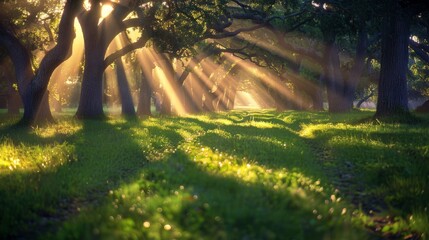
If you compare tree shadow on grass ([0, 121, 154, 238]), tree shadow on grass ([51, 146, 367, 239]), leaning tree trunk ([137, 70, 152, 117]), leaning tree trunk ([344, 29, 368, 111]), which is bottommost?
tree shadow on grass ([0, 121, 154, 238])

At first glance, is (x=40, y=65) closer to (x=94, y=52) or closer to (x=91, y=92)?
(x=91, y=92)

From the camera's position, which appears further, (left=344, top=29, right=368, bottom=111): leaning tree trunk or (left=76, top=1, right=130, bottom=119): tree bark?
(left=344, top=29, right=368, bottom=111): leaning tree trunk

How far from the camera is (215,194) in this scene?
16.7 ft

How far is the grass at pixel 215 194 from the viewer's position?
419 cm

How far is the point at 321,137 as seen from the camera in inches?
572

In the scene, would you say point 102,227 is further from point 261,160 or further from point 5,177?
point 261,160

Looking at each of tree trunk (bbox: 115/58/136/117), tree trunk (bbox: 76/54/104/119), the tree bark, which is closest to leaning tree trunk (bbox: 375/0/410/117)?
the tree bark

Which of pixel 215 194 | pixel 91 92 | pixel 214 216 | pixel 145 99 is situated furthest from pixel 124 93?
pixel 214 216

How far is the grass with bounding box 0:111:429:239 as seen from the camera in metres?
4.19

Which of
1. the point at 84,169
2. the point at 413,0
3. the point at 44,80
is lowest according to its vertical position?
the point at 84,169

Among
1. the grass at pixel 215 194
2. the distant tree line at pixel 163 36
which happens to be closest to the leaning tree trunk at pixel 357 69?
the distant tree line at pixel 163 36

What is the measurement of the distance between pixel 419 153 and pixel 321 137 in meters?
5.66

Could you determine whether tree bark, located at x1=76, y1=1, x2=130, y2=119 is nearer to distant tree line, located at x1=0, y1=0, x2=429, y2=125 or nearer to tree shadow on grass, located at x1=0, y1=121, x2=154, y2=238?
distant tree line, located at x1=0, y1=0, x2=429, y2=125

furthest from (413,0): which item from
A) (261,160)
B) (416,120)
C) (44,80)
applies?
(44,80)
